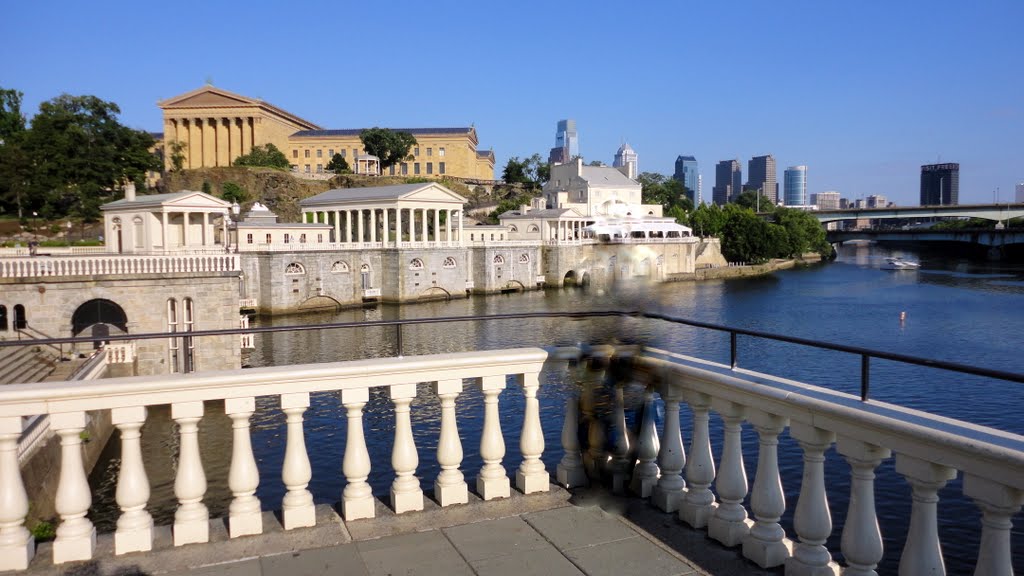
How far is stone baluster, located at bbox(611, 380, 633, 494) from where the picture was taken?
5625 mm

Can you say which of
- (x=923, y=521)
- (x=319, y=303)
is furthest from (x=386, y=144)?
(x=923, y=521)

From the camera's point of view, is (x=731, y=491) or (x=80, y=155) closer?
(x=731, y=491)

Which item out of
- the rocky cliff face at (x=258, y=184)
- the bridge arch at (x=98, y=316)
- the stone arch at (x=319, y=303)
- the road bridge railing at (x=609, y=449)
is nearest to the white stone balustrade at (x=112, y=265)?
the bridge arch at (x=98, y=316)

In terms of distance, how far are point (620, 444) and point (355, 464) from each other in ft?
6.38

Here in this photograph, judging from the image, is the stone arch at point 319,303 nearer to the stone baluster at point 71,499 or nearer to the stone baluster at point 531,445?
the stone baluster at point 531,445

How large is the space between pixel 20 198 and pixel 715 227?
236 feet

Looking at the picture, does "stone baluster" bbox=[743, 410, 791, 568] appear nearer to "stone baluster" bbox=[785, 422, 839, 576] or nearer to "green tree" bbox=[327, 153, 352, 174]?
"stone baluster" bbox=[785, 422, 839, 576]

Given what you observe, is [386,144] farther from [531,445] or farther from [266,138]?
[531,445]

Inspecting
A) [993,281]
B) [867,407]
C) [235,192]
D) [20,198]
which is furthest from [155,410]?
[993,281]

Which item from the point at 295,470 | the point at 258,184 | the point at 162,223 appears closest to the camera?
the point at 295,470

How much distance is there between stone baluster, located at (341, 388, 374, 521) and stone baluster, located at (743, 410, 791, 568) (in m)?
2.50

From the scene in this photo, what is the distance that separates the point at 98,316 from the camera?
28.4 m

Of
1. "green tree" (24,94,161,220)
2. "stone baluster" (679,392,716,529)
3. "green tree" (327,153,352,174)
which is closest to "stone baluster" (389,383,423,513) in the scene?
"stone baluster" (679,392,716,529)

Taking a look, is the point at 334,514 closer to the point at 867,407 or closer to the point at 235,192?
the point at 867,407
